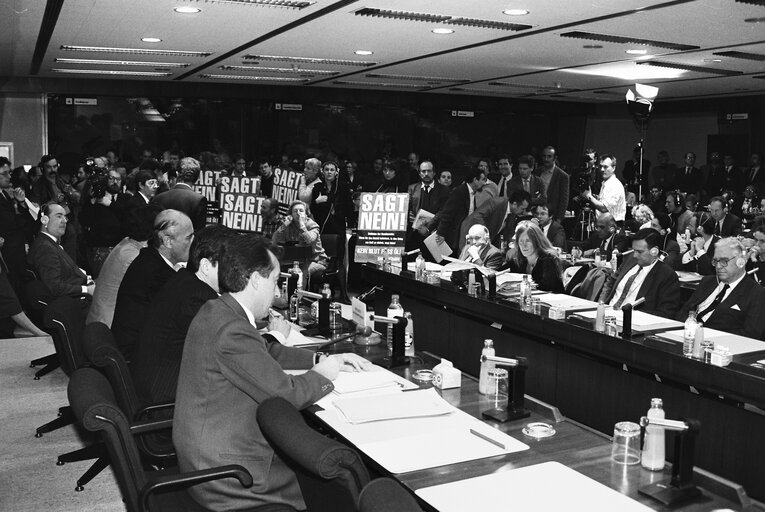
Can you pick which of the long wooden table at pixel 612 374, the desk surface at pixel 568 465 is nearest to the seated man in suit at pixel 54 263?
the long wooden table at pixel 612 374

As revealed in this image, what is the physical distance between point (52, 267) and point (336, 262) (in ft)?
10.4

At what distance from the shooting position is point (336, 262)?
8578mm

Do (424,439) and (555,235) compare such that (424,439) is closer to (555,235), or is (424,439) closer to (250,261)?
(250,261)

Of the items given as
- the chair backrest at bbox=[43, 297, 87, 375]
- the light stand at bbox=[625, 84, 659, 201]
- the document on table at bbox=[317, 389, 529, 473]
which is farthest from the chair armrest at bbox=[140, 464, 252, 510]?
the light stand at bbox=[625, 84, 659, 201]

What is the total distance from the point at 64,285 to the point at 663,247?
222 inches

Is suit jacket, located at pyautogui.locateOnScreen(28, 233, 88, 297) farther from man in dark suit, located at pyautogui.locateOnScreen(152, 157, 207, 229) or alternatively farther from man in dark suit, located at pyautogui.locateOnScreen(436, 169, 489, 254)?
man in dark suit, located at pyautogui.locateOnScreen(436, 169, 489, 254)

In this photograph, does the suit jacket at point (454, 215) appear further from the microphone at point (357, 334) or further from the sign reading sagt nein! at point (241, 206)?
the microphone at point (357, 334)

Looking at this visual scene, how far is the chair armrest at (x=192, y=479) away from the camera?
2213mm

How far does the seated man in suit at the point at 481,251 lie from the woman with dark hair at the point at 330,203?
2.78 meters

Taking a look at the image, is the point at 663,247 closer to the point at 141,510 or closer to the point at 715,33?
the point at 715,33

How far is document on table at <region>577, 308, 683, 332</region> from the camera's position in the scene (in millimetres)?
3939

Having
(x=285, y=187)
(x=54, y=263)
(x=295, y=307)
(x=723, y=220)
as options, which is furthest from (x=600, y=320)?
(x=723, y=220)

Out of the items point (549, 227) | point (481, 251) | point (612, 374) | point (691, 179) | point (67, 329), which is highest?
point (691, 179)

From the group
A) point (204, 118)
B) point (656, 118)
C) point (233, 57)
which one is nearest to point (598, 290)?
point (233, 57)
